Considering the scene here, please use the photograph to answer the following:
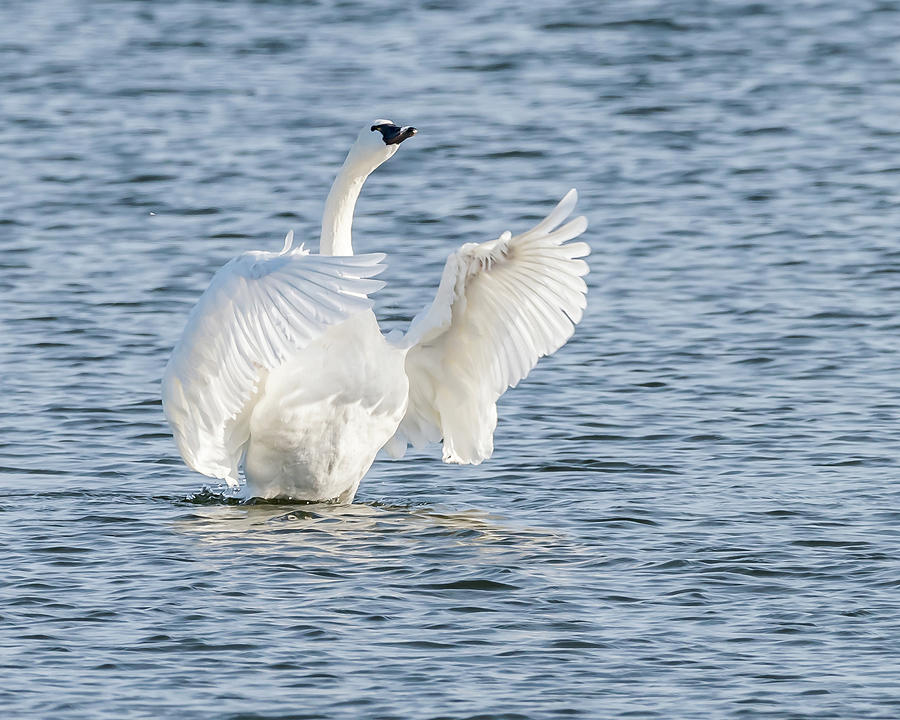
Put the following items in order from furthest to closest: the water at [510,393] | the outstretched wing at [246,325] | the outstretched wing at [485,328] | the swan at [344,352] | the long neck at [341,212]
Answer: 1. the long neck at [341,212]
2. the outstretched wing at [485,328]
3. the swan at [344,352]
4. the outstretched wing at [246,325]
5. the water at [510,393]

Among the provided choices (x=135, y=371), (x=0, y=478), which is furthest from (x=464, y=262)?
(x=135, y=371)

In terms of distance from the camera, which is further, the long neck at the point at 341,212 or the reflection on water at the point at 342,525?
the long neck at the point at 341,212

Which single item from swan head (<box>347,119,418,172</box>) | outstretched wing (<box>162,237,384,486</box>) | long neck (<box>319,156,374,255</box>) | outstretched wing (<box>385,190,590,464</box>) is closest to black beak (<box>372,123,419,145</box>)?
swan head (<box>347,119,418,172</box>)

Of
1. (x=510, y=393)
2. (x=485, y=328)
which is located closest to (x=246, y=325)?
Result: (x=485, y=328)

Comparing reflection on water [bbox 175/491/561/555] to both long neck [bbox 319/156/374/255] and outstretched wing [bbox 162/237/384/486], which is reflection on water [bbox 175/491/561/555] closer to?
outstretched wing [bbox 162/237/384/486]

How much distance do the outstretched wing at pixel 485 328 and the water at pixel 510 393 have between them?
43cm

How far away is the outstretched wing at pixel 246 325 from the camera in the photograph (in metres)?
8.74

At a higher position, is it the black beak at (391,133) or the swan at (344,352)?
the black beak at (391,133)

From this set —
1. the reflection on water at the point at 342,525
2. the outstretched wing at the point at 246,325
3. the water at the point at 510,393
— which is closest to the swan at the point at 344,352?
the outstretched wing at the point at 246,325

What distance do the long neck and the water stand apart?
1.43m

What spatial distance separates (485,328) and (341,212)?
982 mm

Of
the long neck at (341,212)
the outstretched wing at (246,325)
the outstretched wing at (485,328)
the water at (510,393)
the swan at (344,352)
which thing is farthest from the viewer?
the long neck at (341,212)

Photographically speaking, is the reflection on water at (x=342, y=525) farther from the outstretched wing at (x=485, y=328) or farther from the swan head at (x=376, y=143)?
the swan head at (x=376, y=143)

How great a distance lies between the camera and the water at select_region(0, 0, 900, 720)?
801 centimetres
